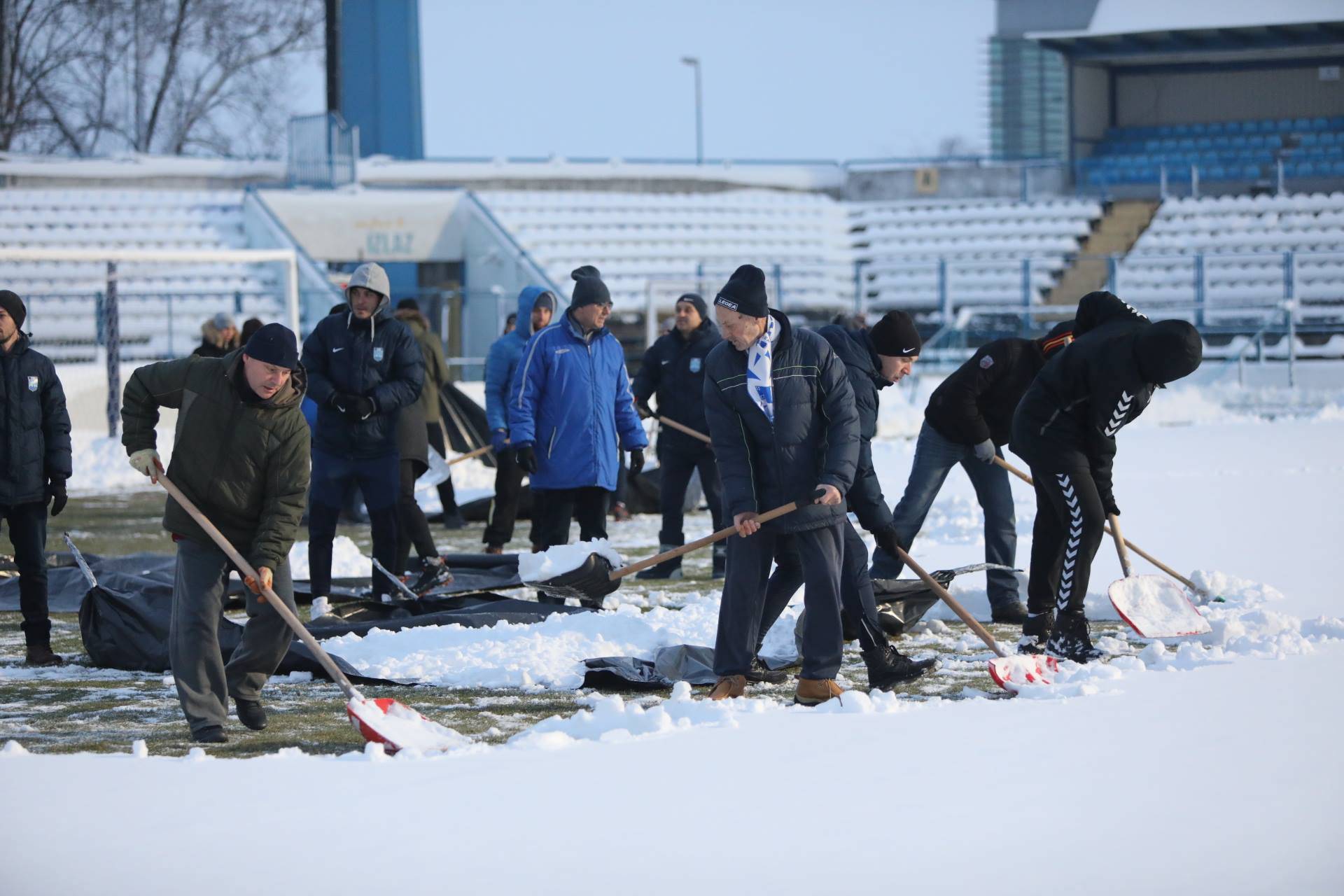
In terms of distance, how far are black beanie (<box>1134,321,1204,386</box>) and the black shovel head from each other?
7.47ft

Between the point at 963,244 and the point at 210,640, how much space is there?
83.2 feet

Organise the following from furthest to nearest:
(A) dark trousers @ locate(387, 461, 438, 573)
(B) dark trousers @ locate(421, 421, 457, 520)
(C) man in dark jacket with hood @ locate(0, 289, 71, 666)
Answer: (B) dark trousers @ locate(421, 421, 457, 520)
(A) dark trousers @ locate(387, 461, 438, 573)
(C) man in dark jacket with hood @ locate(0, 289, 71, 666)

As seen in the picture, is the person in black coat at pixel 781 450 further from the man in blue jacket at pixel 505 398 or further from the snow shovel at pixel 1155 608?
the man in blue jacket at pixel 505 398

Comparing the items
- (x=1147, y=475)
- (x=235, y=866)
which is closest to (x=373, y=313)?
(x=235, y=866)

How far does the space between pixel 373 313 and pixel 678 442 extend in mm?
2438

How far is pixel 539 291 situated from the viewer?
10398mm

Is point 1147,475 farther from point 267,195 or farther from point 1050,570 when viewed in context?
point 267,195

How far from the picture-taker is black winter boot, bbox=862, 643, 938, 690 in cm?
625

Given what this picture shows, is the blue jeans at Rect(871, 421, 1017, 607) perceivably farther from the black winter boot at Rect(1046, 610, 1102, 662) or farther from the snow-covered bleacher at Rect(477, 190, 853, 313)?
the snow-covered bleacher at Rect(477, 190, 853, 313)

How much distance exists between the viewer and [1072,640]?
21.8 feet

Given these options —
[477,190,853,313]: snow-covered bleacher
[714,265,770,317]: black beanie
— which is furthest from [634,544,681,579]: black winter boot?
[477,190,853,313]: snow-covered bleacher

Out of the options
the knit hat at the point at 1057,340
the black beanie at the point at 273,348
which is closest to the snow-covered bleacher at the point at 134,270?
the knit hat at the point at 1057,340

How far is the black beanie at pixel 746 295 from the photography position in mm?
5797

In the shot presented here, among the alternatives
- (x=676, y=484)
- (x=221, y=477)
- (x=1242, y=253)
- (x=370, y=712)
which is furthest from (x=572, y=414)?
(x=1242, y=253)
